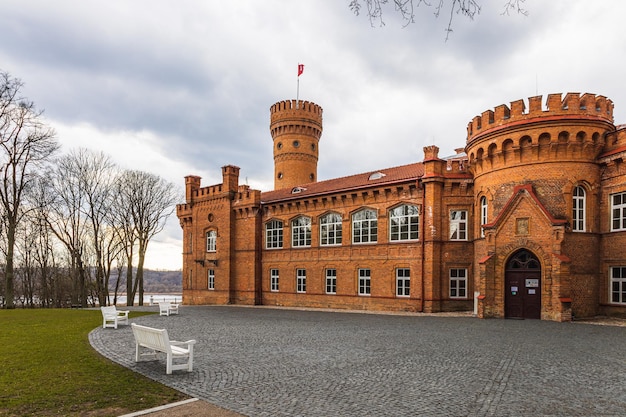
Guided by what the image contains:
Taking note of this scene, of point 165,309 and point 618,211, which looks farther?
point 165,309

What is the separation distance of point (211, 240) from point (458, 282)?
765 inches

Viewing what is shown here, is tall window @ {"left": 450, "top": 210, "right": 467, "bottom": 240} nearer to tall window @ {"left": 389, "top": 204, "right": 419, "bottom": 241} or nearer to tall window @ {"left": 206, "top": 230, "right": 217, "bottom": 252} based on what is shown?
tall window @ {"left": 389, "top": 204, "right": 419, "bottom": 241}

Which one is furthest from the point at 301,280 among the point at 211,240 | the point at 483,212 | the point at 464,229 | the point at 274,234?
the point at 483,212

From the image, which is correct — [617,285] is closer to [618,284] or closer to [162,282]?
[618,284]

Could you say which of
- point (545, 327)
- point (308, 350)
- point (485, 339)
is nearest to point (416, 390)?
point (308, 350)

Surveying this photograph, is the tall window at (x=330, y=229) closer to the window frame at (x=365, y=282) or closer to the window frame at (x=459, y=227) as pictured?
the window frame at (x=365, y=282)

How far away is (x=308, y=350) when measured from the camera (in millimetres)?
10914

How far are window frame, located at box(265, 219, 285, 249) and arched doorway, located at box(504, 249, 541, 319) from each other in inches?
602

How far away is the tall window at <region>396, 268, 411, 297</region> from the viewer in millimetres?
23031

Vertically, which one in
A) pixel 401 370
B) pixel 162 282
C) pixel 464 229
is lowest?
pixel 162 282

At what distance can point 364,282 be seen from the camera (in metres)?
24.9

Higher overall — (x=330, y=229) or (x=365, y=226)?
(x=365, y=226)

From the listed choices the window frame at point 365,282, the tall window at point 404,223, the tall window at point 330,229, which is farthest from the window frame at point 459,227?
the tall window at point 330,229

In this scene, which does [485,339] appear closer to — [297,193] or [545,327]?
[545,327]
